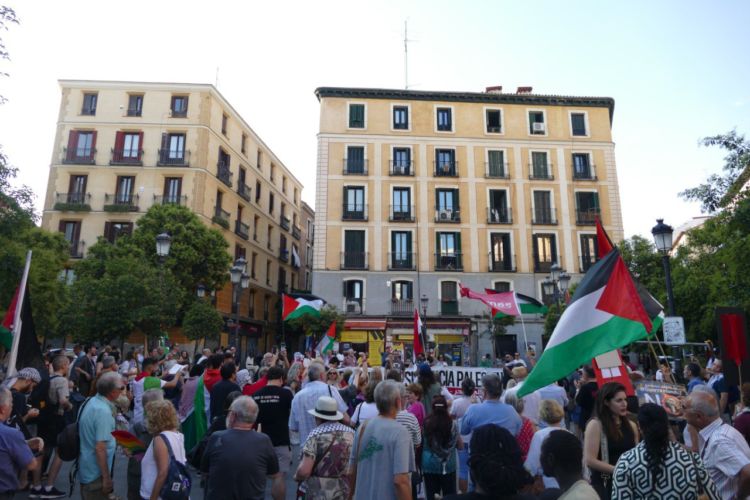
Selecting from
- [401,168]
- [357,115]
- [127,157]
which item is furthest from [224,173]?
[401,168]

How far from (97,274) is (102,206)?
819cm

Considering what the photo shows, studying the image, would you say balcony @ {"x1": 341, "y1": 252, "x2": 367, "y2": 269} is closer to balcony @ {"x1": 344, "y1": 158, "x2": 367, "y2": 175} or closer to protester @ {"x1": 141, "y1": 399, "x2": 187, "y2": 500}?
balcony @ {"x1": 344, "y1": 158, "x2": 367, "y2": 175}

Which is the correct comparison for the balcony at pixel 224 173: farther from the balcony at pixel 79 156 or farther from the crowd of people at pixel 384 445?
the crowd of people at pixel 384 445

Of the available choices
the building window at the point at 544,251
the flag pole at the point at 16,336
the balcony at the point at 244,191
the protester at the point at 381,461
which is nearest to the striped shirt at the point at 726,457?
the protester at the point at 381,461

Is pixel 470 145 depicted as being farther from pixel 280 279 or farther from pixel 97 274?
pixel 97 274

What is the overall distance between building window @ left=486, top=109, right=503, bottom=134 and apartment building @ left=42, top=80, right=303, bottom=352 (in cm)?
1921

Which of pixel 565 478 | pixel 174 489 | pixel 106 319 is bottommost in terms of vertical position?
pixel 174 489

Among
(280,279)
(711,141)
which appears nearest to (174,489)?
(711,141)

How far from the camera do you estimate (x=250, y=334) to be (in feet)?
129

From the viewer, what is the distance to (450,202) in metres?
36.7

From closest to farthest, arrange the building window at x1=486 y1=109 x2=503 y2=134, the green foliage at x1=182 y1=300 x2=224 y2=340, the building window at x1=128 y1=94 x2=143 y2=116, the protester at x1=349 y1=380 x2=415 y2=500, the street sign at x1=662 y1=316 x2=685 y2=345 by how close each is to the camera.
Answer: the protester at x1=349 y1=380 x2=415 y2=500, the street sign at x1=662 y1=316 x2=685 y2=345, the green foliage at x1=182 y1=300 x2=224 y2=340, the building window at x1=128 y1=94 x2=143 y2=116, the building window at x1=486 y1=109 x2=503 y2=134

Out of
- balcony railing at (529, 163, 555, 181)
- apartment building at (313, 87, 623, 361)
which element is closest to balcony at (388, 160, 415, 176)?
apartment building at (313, 87, 623, 361)

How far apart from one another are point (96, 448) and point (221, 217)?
33145mm

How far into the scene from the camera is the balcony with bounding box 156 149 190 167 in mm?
35500
